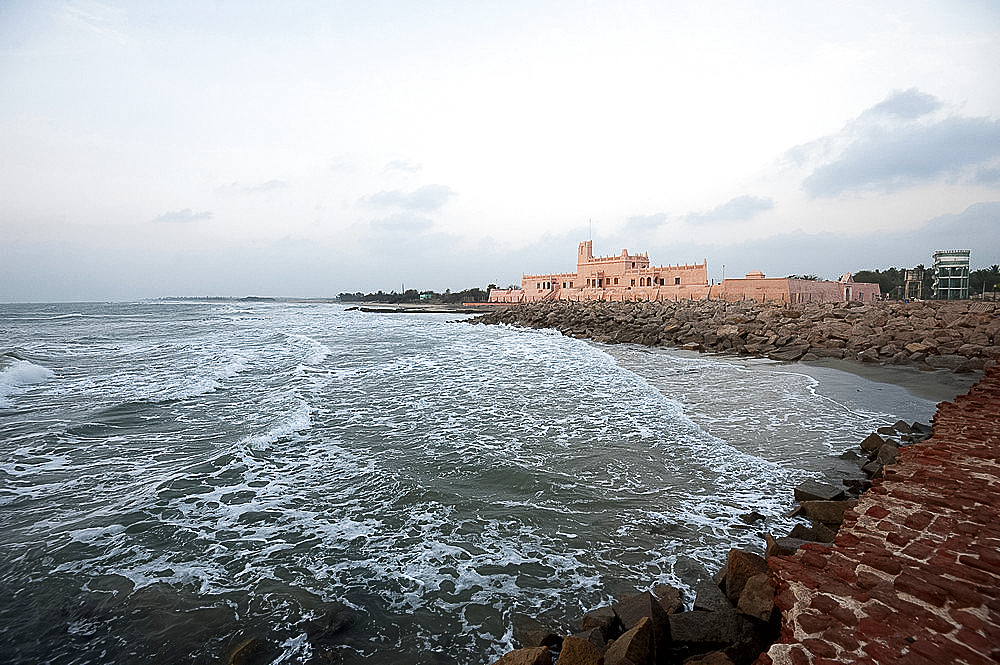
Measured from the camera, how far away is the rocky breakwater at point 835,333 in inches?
574

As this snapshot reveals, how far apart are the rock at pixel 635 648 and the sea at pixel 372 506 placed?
0.72m

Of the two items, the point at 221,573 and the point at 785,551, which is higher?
the point at 785,551

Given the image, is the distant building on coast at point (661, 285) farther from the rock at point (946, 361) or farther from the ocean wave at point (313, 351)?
the ocean wave at point (313, 351)

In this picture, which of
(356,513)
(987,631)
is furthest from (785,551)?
(356,513)

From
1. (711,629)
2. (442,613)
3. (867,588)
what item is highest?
(867,588)

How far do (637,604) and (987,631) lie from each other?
1.72 m

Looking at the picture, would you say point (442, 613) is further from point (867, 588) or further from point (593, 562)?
point (867, 588)

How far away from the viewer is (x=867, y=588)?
2631 millimetres

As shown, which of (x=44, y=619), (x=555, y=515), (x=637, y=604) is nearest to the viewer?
(x=637, y=604)

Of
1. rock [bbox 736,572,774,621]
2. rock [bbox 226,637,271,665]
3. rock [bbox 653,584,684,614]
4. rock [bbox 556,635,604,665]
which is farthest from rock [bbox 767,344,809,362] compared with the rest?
rock [bbox 226,637,271,665]

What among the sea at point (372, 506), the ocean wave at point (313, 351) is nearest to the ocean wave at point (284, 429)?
the sea at point (372, 506)

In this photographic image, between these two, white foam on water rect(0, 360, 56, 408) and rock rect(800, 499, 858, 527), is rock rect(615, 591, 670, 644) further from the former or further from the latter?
white foam on water rect(0, 360, 56, 408)

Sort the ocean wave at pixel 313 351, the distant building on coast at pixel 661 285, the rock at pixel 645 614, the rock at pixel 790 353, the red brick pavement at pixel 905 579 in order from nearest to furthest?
1. the red brick pavement at pixel 905 579
2. the rock at pixel 645 614
3. the rock at pixel 790 353
4. the ocean wave at pixel 313 351
5. the distant building on coast at pixel 661 285

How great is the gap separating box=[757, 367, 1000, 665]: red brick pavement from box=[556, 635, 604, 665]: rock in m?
0.81
